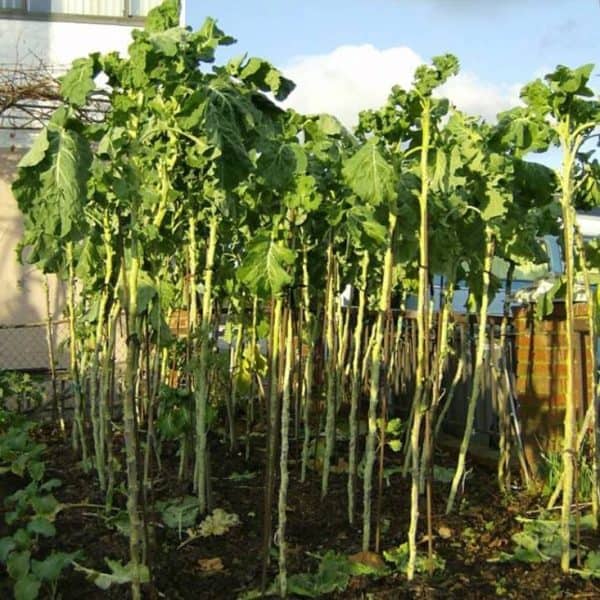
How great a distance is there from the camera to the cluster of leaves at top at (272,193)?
13.3 feet

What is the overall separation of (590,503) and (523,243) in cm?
154

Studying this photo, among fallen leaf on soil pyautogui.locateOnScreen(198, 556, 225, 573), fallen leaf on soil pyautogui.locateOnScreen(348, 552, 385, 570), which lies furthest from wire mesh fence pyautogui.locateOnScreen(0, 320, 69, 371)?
fallen leaf on soil pyautogui.locateOnScreen(348, 552, 385, 570)

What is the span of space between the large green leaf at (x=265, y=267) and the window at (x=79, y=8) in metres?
8.26

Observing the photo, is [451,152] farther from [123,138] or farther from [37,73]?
[37,73]

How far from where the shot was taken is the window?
39.0ft

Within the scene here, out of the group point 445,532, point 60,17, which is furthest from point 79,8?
point 445,532

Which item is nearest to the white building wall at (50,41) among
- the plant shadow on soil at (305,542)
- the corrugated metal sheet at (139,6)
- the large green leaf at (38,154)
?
the corrugated metal sheet at (139,6)

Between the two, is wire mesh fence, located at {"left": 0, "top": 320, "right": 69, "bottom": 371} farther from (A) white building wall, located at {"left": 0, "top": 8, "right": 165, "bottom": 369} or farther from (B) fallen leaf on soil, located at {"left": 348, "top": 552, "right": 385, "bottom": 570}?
(B) fallen leaf on soil, located at {"left": 348, "top": 552, "right": 385, "bottom": 570}

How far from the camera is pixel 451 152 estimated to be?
5.04 meters

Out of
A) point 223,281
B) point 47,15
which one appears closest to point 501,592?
point 223,281

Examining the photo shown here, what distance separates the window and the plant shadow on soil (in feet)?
21.8

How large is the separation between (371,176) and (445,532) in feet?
7.29

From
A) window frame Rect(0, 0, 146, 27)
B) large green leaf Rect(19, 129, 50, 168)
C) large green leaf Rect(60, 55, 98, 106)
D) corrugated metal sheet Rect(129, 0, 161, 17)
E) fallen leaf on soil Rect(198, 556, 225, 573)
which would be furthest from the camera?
corrugated metal sheet Rect(129, 0, 161, 17)

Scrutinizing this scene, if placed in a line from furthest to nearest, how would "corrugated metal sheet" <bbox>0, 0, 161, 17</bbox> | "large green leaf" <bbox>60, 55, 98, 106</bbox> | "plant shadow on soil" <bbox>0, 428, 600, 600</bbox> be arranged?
"corrugated metal sheet" <bbox>0, 0, 161, 17</bbox>
"plant shadow on soil" <bbox>0, 428, 600, 600</bbox>
"large green leaf" <bbox>60, 55, 98, 106</bbox>
